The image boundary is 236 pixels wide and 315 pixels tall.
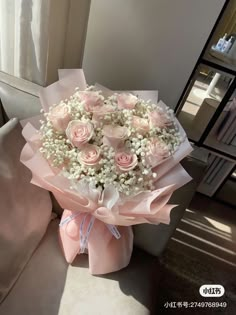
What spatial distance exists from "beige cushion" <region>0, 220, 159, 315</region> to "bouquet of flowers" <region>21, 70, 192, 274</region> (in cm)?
20

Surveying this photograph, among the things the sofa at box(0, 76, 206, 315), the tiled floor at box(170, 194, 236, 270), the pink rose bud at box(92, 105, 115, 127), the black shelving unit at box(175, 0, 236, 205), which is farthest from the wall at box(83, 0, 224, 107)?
the tiled floor at box(170, 194, 236, 270)

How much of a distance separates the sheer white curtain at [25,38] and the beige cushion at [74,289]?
632mm

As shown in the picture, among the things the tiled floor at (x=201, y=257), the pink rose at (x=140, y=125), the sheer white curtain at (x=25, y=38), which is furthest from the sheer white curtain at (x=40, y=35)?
the tiled floor at (x=201, y=257)

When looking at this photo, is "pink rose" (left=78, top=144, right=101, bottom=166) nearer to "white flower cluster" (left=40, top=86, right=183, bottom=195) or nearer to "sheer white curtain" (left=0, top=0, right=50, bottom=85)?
"white flower cluster" (left=40, top=86, right=183, bottom=195)

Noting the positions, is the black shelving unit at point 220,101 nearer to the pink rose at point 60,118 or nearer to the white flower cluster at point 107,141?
the white flower cluster at point 107,141

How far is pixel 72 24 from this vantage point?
1.01 meters

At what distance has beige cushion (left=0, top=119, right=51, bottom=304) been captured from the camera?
2.58ft

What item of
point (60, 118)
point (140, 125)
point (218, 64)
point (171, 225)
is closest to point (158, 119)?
point (140, 125)

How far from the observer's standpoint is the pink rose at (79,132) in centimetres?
66

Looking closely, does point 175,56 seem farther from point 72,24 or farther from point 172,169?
point 172,169

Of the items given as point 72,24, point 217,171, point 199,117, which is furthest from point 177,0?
point 217,171

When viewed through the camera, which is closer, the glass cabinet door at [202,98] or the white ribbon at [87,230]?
the white ribbon at [87,230]

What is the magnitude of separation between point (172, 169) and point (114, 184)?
0.17 metres

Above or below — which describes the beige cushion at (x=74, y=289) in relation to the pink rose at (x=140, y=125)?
below
